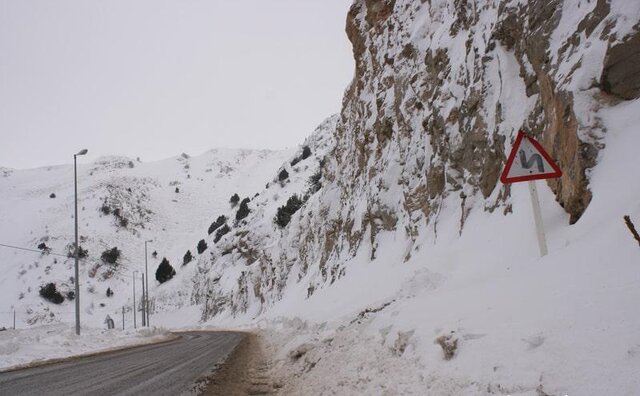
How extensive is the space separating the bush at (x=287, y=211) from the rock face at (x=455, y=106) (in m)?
22.6

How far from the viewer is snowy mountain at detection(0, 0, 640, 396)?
423 cm

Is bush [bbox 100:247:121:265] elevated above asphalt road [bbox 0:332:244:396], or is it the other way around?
bush [bbox 100:247:121:265]

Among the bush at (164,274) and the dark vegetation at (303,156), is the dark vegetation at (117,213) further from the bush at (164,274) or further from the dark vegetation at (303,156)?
the dark vegetation at (303,156)

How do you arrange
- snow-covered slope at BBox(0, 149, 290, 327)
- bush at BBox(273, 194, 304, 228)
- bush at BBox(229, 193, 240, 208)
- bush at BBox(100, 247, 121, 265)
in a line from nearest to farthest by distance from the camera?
bush at BBox(273, 194, 304, 228)
snow-covered slope at BBox(0, 149, 290, 327)
bush at BBox(100, 247, 121, 265)
bush at BBox(229, 193, 240, 208)

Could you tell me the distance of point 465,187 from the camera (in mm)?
14523

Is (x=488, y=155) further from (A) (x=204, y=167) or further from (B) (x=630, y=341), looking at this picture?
(A) (x=204, y=167)

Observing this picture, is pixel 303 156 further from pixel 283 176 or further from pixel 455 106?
pixel 455 106

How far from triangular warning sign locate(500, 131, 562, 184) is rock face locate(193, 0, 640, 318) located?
1390 mm

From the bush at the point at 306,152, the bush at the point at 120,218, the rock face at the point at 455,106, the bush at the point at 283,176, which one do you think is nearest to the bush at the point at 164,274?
the bush at the point at 283,176

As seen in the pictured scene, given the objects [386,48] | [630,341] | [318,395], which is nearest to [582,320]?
[630,341]

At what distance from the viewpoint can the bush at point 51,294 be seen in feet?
257

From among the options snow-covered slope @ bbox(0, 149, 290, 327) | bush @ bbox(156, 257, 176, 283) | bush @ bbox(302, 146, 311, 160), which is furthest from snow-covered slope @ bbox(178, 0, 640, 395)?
snow-covered slope @ bbox(0, 149, 290, 327)

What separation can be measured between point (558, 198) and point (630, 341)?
631cm

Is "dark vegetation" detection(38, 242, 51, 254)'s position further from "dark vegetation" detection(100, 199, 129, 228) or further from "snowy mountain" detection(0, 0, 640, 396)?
"snowy mountain" detection(0, 0, 640, 396)
